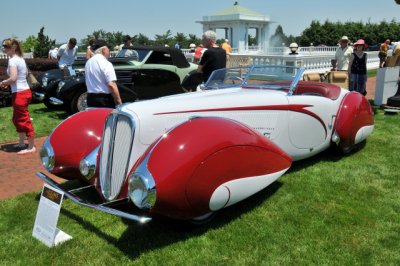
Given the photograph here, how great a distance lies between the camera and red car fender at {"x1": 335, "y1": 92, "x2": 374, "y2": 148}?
16.9 ft

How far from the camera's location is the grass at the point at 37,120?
7422mm

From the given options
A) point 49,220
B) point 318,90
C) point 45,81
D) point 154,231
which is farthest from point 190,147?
point 45,81

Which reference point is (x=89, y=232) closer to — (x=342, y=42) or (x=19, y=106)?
(x=19, y=106)

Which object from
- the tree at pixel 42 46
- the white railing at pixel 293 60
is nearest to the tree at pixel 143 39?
the tree at pixel 42 46

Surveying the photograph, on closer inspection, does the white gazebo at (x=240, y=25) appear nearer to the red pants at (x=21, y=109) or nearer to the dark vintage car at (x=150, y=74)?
the dark vintage car at (x=150, y=74)

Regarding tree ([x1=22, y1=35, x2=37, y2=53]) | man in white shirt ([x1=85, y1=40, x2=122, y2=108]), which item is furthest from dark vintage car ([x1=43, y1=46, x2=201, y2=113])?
tree ([x1=22, y1=35, x2=37, y2=53])

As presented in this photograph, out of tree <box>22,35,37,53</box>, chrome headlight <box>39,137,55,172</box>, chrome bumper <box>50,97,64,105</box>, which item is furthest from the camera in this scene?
tree <box>22,35,37,53</box>

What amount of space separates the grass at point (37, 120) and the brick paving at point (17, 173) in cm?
93

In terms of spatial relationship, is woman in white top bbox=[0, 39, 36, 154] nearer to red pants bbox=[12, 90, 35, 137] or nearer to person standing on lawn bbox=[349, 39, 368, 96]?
red pants bbox=[12, 90, 35, 137]

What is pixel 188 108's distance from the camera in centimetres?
375

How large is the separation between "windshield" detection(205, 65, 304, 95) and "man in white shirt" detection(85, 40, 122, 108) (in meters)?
1.29

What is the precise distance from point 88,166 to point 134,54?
21.6 feet

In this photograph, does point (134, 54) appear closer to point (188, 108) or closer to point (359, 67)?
point (359, 67)

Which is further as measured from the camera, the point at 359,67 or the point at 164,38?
the point at 164,38
